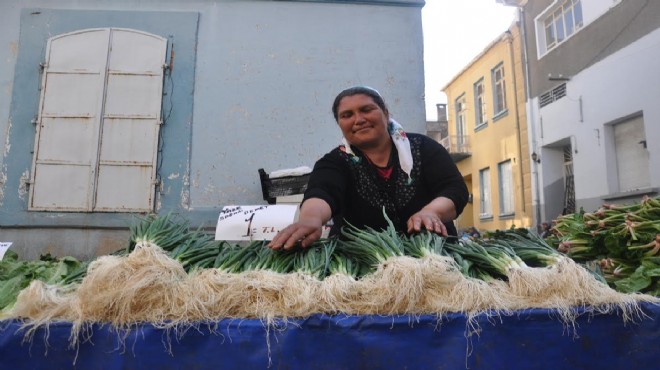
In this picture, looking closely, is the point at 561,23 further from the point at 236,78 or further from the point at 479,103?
the point at 236,78

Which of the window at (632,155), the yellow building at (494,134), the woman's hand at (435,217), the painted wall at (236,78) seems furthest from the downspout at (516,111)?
the woman's hand at (435,217)

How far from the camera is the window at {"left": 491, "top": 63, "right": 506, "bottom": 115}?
55.9ft

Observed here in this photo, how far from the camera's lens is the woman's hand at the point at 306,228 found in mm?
1749

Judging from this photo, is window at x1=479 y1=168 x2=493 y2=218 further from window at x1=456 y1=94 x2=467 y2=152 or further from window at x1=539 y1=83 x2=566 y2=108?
window at x1=539 y1=83 x2=566 y2=108

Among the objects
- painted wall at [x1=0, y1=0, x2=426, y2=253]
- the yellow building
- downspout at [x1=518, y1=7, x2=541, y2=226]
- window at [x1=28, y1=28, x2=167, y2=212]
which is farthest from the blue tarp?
the yellow building

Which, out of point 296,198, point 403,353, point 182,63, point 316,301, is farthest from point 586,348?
point 182,63

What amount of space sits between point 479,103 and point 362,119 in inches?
728

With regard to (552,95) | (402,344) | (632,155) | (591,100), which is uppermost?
(552,95)

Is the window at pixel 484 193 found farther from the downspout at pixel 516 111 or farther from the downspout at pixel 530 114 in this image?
the downspout at pixel 530 114


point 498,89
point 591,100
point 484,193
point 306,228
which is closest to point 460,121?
point 498,89

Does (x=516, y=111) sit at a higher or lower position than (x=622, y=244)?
higher

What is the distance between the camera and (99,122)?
4.82 metres

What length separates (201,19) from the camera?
202 inches

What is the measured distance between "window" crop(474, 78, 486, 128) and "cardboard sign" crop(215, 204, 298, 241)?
56.7ft
